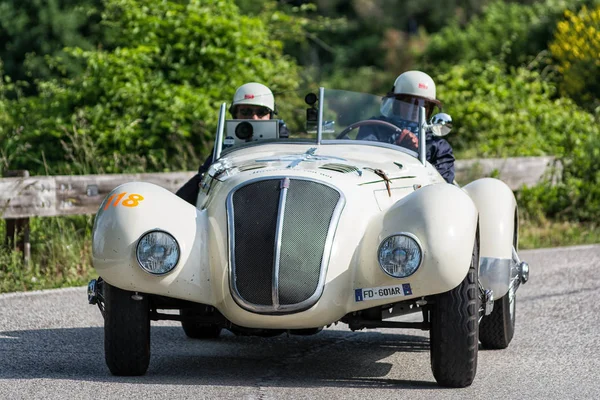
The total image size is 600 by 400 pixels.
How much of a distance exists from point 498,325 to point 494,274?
2.14ft

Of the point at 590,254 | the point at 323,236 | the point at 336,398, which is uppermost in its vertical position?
the point at 323,236

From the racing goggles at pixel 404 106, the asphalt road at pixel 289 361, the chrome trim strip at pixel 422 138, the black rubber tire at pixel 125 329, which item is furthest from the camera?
the racing goggles at pixel 404 106

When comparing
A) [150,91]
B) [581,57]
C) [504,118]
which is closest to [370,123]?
[150,91]

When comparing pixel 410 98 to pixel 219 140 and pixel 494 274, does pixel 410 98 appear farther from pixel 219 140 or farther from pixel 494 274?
pixel 494 274

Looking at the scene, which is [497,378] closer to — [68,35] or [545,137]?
[545,137]

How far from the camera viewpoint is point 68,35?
2452 cm

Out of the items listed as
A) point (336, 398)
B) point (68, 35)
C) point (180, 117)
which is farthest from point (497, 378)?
point (68, 35)

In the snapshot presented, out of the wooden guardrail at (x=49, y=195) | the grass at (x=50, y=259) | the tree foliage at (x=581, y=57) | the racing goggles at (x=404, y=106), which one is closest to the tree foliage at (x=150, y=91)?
the grass at (x=50, y=259)

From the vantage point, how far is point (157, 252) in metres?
6.20

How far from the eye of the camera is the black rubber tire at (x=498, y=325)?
755 centimetres

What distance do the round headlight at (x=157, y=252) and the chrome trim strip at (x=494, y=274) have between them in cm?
201

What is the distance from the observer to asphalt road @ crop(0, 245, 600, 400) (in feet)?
20.0

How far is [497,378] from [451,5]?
3552 cm

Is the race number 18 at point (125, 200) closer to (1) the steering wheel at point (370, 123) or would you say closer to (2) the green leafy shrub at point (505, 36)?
(1) the steering wheel at point (370, 123)
